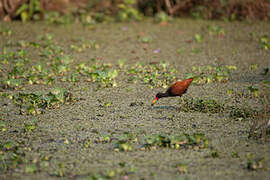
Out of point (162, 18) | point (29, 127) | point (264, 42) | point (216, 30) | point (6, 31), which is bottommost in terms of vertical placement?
point (29, 127)

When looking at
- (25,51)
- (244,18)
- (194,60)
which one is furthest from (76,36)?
(244,18)

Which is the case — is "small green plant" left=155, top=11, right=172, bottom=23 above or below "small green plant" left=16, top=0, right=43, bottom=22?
below

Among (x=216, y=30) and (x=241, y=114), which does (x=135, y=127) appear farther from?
(x=216, y=30)

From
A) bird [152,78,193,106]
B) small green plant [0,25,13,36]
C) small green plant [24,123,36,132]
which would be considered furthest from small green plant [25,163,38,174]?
small green plant [0,25,13,36]

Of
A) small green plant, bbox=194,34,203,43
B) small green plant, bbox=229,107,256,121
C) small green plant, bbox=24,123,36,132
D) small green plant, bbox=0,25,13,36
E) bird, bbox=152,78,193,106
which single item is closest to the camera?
small green plant, bbox=24,123,36,132

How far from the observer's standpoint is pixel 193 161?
10.3 ft

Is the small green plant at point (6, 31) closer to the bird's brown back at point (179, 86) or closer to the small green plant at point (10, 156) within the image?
the bird's brown back at point (179, 86)

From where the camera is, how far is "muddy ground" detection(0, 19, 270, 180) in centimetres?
302

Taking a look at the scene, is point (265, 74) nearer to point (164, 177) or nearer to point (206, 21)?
point (164, 177)

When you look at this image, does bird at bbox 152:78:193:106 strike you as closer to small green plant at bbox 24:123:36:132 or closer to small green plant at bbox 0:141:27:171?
small green plant at bbox 24:123:36:132

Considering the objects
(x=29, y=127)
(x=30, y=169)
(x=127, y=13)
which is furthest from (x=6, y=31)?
(x=30, y=169)

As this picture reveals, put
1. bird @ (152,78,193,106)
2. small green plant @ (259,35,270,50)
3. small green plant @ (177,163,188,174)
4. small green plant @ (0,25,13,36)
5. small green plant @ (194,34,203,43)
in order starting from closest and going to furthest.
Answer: small green plant @ (177,163,188,174)
bird @ (152,78,193,106)
small green plant @ (259,35,270,50)
small green plant @ (194,34,203,43)
small green plant @ (0,25,13,36)

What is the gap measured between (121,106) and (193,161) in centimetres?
145

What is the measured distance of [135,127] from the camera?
385 centimetres
